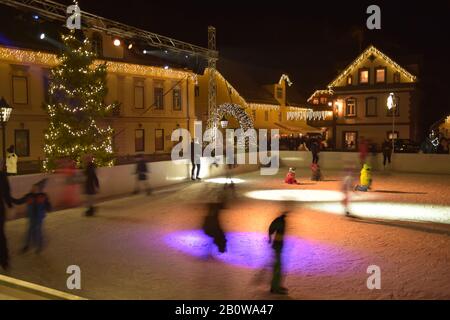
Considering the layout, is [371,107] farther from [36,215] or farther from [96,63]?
[36,215]

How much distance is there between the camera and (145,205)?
46.3 ft

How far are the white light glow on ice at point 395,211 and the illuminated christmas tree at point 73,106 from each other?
9.77 meters

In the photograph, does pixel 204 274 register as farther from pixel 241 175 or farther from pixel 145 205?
pixel 241 175

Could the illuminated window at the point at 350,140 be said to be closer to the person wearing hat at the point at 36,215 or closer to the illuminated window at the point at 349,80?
the illuminated window at the point at 349,80

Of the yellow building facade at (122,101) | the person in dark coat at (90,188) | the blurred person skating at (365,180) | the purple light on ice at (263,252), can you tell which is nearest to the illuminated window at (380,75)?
the yellow building facade at (122,101)

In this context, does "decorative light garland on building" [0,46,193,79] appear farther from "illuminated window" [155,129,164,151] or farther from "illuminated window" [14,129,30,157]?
"illuminated window" [155,129,164,151]

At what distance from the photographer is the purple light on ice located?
7652mm

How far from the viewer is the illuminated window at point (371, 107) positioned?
36.2 metres

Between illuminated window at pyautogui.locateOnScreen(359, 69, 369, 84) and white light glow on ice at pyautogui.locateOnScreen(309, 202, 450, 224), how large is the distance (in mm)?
24132

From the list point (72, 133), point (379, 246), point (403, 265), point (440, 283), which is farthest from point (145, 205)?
point (440, 283)

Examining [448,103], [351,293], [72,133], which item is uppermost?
[448,103]

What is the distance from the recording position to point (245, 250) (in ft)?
28.7

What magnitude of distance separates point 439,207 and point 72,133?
13.4 metres

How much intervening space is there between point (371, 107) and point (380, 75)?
8.20ft
